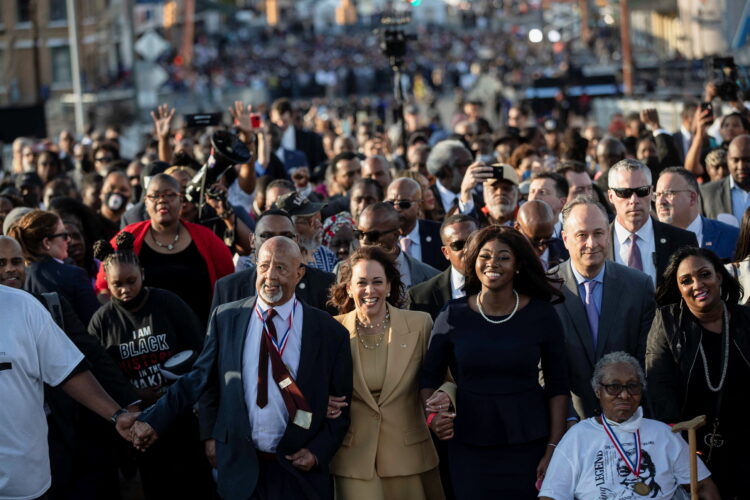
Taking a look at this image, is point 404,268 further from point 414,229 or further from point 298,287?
point 414,229

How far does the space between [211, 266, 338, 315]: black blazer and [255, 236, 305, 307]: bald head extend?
0.88m

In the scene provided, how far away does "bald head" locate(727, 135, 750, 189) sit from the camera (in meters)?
9.99

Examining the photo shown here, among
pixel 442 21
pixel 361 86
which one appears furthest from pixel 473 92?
pixel 442 21

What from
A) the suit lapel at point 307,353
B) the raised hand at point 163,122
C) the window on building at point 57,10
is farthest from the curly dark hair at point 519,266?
the window on building at point 57,10

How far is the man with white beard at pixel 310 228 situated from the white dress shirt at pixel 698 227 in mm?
2389

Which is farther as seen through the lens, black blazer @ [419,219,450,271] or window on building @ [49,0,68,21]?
window on building @ [49,0,68,21]

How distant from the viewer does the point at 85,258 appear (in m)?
9.49

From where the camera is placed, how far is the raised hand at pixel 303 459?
6086mm

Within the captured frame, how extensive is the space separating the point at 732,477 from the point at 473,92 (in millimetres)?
34196

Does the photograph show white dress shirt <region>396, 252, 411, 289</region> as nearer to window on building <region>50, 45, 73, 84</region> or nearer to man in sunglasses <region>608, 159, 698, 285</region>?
man in sunglasses <region>608, 159, 698, 285</region>

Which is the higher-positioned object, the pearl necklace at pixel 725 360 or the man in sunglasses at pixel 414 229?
the man in sunglasses at pixel 414 229

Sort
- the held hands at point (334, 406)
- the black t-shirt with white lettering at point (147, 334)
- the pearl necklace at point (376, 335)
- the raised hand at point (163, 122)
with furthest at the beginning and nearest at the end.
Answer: the raised hand at point (163, 122)
the black t-shirt with white lettering at point (147, 334)
the pearl necklace at point (376, 335)
the held hands at point (334, 406)

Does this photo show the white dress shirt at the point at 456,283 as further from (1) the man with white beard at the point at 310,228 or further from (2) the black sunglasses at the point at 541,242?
(1) the man with white beard at the point at 310,228

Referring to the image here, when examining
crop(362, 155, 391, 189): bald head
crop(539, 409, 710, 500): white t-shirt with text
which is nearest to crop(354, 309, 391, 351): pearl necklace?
crop(539, 409, 710, 500): white t-shirt with text
